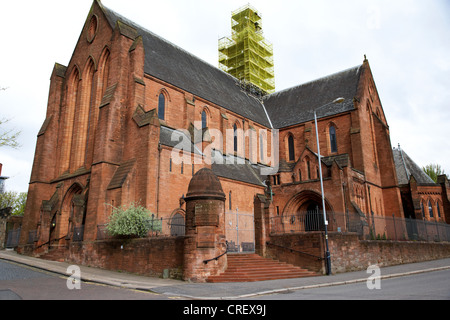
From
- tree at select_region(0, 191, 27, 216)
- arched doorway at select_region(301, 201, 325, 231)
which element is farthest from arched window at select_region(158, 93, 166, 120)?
tree at select_region(0, 191, 27, 216)

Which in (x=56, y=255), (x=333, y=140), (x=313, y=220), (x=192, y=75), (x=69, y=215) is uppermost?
(x=192, y=75)

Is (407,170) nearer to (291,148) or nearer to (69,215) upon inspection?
(291,148)

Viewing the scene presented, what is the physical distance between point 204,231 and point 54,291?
19.1 feet

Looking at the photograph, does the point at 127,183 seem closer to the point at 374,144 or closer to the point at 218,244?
the point at 218,244

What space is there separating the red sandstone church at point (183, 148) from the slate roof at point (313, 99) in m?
0.15

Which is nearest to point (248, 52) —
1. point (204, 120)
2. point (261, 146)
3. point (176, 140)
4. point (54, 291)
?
point (261, 146)

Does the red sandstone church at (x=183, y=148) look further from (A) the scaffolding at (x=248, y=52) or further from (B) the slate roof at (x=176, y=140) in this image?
(A) the scaffolding at (x=248, y=52)

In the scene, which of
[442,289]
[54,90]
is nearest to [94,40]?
[54,90]

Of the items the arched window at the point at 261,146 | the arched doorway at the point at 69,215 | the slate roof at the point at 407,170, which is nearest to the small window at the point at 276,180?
the arched window at the point at 261,146

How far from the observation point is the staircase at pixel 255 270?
14.8m

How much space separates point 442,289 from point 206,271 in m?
8.12

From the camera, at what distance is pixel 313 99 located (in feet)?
130

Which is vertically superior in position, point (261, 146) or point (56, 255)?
point (261, 146)
